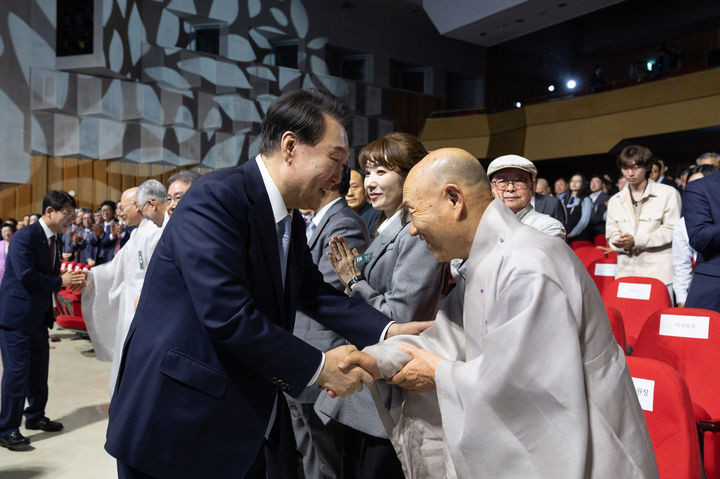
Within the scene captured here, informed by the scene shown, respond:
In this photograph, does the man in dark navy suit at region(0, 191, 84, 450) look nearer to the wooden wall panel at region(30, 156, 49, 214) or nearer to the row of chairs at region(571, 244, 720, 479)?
the row of chairs at region(571, 244, 720, 479)

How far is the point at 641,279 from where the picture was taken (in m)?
3.15

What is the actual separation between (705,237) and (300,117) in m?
2.09

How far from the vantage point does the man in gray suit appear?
2324 millimetres

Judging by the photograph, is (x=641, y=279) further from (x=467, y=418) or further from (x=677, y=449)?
(x=467, y=418)

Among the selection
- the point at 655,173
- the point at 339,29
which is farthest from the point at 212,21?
the point at 655,173

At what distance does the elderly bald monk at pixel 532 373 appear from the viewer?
1114mm

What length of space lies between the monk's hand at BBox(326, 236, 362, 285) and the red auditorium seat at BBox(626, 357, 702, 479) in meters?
0.93

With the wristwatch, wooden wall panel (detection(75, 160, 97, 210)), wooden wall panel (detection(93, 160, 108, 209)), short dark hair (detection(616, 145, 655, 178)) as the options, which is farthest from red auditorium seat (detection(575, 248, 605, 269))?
wooden wall panel (detection(75, 160, 97, 210))

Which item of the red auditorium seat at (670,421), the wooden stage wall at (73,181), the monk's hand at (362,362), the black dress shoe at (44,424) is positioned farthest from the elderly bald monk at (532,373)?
the wooden stage wall at (73,181)

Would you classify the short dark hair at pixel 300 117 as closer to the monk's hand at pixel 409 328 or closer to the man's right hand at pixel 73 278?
the monk's hand at pixel 409 328

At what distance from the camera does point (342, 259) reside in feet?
6.89

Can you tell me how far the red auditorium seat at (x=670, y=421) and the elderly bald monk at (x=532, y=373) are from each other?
526mm

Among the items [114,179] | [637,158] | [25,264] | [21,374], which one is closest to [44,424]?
[21,374]

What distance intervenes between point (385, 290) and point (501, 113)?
14958mm
